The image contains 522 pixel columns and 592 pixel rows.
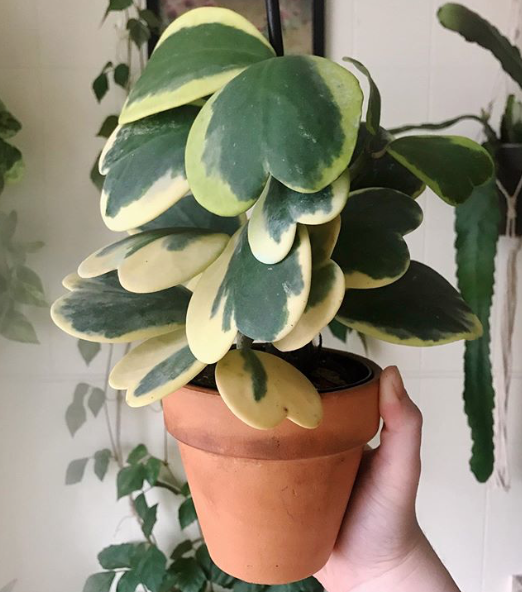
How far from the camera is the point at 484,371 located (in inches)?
32.5

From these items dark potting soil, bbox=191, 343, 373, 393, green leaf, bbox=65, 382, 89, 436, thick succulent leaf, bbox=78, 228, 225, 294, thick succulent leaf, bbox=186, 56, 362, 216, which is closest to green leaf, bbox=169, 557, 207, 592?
green leaf, bbox=65, 382, 89, 436

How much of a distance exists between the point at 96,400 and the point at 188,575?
13.5 inches

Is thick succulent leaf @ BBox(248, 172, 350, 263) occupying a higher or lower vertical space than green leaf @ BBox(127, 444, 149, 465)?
higher

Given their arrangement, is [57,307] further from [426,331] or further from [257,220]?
[426,331]

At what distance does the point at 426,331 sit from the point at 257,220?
0.58 feet

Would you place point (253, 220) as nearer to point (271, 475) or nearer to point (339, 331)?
point (271, 475)

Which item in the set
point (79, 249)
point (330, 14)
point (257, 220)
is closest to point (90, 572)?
point (79, 249)

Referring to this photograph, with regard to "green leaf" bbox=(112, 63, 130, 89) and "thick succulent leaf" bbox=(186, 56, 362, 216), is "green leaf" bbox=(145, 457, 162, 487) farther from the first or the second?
"thick succulent leaf" bbox=(186, 56, 362, 216)

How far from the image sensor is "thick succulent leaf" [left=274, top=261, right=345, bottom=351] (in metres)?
0.35

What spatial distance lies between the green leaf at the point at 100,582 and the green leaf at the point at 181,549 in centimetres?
11

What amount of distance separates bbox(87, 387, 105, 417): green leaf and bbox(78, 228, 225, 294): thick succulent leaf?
23.0 inches

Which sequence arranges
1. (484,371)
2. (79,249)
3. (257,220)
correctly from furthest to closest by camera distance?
1. (79,249)
2. (484,371)
3. (257,220)

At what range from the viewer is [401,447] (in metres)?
0.57

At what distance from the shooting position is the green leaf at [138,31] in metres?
0.83
